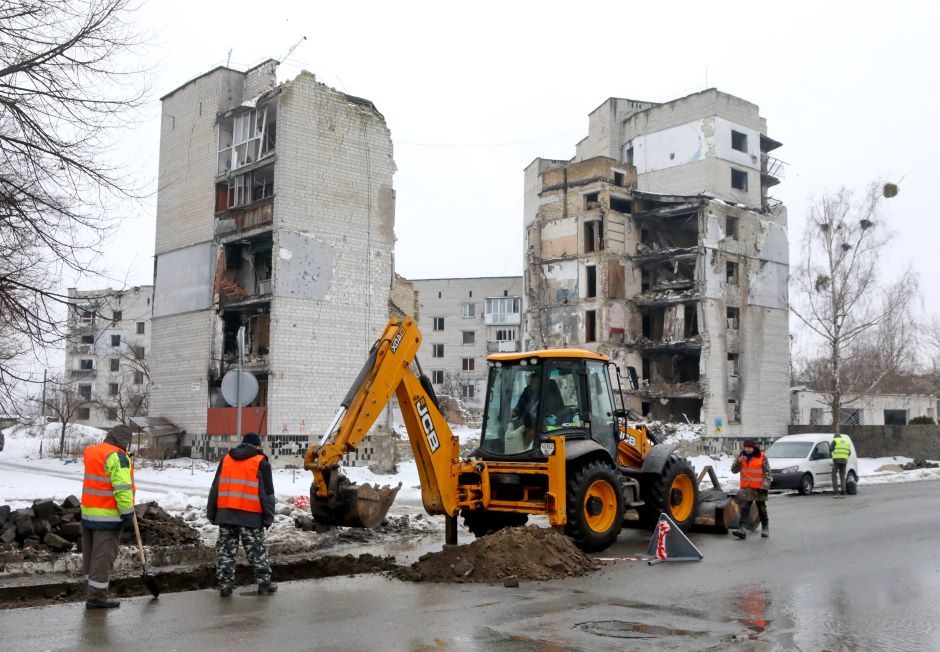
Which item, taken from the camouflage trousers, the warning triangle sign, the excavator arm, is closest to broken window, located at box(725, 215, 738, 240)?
the warning triangle sign

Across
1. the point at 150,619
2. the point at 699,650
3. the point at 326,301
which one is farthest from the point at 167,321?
the point at 699,650

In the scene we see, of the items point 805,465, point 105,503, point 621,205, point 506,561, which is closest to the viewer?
point 105,503

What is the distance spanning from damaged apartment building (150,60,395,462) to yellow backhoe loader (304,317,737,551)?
22989 millimetres

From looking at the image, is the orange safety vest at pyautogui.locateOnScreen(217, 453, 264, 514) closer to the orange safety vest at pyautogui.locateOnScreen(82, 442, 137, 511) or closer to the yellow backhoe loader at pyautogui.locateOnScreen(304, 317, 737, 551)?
the orange safety vest at pyautogui.locateOnScreen(82, 442, 137, 511)

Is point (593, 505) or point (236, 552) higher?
point (593, 505)

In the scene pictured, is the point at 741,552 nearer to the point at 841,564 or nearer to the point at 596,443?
the point at 841,564

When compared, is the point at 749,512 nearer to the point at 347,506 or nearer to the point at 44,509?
the point at 347,506

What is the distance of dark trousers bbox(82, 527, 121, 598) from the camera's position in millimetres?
8195

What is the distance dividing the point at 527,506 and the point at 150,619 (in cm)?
534

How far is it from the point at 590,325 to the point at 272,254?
21.9 metres

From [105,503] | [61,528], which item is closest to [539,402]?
[105,503]

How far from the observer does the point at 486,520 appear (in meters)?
12.8

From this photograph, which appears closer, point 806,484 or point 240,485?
point 240,485

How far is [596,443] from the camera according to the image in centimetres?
1221
